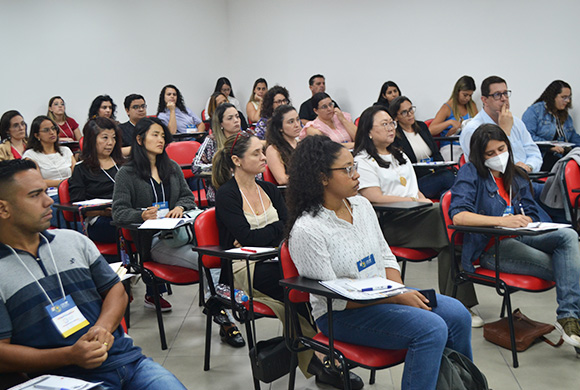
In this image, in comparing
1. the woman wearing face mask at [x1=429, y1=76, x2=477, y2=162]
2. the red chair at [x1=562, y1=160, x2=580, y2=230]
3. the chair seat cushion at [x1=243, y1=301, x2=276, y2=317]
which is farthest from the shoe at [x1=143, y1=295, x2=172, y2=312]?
the woman wearing face mask at [x1=429, y1=76, x2=477, y2=162]

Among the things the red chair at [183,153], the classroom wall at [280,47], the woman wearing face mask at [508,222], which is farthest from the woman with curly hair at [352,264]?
the classroom wall at [280,47]

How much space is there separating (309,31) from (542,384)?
6370 mm

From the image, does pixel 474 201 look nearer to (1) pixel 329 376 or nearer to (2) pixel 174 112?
(1) pixel 329 376

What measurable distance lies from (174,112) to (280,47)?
2.20m

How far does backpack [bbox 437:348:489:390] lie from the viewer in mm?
1793

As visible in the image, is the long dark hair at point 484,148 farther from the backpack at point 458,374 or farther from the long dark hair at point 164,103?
the long dark hair at point 164,103

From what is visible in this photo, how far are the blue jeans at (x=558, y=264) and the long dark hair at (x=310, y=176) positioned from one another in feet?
3.82

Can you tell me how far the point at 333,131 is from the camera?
5.64 meters

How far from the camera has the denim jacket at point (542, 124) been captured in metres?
5.44

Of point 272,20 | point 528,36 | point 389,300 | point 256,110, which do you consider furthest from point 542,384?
point 272,20

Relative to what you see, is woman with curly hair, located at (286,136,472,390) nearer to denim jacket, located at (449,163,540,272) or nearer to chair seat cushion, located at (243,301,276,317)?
chair seat cushion, located at (243,301,276,317)

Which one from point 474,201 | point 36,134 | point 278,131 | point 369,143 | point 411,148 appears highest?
point 36,134

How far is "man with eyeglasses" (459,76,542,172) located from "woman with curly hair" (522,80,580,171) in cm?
144

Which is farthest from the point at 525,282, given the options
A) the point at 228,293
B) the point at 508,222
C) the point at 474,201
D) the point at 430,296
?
the point at 228,293
